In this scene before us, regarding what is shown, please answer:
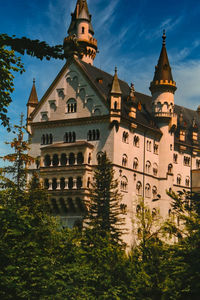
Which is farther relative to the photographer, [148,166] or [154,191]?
[154,191]

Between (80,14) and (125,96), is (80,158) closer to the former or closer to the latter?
(125,96)

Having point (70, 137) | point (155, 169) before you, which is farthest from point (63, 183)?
point (155, 169)

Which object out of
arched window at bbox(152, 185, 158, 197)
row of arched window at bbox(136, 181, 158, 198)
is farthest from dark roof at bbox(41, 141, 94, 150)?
arched window at bbox(152, 185, 158, 197)

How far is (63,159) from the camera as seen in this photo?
7844 cm

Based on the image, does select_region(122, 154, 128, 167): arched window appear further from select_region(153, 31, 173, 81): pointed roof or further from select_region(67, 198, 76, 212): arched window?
select_region(153, 31, 173, 81): pointed roof

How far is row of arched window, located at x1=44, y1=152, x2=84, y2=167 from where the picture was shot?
253ft

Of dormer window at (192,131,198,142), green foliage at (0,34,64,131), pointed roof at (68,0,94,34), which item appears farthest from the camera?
pointed roof at (68,0,94,34)

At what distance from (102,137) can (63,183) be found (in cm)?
815

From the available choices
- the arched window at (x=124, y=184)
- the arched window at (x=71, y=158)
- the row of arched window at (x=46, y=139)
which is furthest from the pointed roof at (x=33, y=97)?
the arched window at (x=124, y=184)

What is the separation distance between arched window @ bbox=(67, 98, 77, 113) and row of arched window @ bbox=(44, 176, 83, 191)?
10.5 meters

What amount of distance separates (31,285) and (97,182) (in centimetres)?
3835

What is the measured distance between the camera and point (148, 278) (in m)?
40.3

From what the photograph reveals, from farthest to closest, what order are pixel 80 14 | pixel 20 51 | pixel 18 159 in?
pixel 80 14 < pixel 18 159 < pixel 20 51

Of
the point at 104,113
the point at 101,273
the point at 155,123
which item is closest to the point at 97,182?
the point at 104,113
